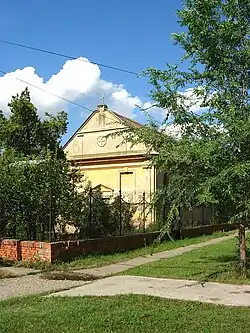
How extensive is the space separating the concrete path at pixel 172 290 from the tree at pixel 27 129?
9989mm

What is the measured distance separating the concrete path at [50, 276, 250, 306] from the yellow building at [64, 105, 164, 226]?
13.9 m

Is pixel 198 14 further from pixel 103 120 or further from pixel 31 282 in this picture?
pixel 103 120

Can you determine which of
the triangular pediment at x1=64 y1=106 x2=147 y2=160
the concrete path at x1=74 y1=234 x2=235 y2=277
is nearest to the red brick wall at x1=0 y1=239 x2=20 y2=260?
the concrete path at x1=74 y1=234 x2=235 y2=277

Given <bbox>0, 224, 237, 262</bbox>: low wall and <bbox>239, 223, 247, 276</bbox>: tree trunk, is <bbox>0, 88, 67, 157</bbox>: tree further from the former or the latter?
<bbox>239, 223, 247, 276</bbox>: tree trunk

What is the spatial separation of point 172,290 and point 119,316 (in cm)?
256

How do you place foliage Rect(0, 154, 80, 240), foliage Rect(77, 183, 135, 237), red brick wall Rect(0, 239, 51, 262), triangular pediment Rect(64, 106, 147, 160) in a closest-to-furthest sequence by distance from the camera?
1. red brick wall Rect(0, 239, 51, 262)
2. foliage Rect(0, 154, 80, 240)
3. foliage Rect(77, 183, 135, 237)
4. triangular pediment Rect(64, 106, 147, 160)

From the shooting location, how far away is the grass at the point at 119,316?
21.8ft

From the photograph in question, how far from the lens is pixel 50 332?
6.49 m

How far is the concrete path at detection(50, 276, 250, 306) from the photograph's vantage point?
8.79 meters

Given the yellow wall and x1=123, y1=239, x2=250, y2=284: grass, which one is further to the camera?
the yellow wall

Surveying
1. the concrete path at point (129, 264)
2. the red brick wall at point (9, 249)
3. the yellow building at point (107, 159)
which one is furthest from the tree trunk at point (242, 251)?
the yellow building at point (107, 159)

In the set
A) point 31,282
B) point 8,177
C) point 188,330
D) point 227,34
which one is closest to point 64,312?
point 188,330

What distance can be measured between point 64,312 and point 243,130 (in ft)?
14.2

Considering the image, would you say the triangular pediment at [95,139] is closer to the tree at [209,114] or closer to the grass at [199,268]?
the grass at [199,268]
